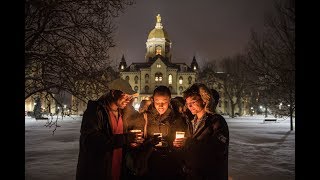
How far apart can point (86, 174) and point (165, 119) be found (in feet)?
4.54

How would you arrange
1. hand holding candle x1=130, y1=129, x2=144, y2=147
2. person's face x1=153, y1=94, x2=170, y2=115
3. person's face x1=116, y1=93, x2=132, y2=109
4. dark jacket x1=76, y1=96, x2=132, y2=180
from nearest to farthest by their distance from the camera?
hand holding candle x1=130, y1=129, x2=144, y2=147 → dark jacket x1=76, y1=96, x2=132, y2=180 → person's face x1=153, y1=94, x2=170, y2=115 → person's face x1=116, y1=93, x2=132, y2=109

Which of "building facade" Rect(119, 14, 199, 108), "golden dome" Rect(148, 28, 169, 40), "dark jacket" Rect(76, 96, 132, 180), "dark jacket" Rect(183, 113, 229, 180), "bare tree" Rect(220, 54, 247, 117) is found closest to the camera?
"dark jacket" Rect(183, 113, 229, 180)

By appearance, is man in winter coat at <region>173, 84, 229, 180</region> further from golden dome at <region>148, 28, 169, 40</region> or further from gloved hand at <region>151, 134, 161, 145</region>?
golden dome at <region>148, 28, 169, 40</region>

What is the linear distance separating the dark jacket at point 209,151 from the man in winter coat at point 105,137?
2.88 feet

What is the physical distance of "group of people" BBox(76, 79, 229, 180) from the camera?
4.76m

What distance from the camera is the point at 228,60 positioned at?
7312cm

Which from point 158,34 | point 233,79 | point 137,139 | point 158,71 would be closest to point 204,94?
point 137,139

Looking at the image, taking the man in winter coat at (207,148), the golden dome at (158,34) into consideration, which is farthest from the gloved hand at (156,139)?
the golden dome at (158,34)

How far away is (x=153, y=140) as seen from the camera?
4.75m

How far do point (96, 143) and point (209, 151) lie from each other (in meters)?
1.54

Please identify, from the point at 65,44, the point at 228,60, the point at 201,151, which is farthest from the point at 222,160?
the point at 228,60

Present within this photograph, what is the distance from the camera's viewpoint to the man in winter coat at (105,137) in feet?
16.3

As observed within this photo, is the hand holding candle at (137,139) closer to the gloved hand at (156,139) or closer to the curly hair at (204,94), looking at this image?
the gloved hand at (156,139)

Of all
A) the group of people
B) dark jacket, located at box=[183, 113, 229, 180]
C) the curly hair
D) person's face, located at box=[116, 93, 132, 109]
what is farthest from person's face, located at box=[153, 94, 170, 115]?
dark jacket, located at box=[183, 113, 229, 180]
